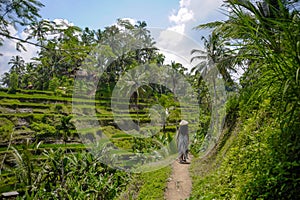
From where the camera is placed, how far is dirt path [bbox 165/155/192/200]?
4684 mm

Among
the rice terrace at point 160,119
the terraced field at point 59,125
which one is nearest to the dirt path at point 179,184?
the rice terrace at point 160,119

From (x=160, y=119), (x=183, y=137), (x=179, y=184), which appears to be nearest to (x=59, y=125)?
→ (x=160, y=119)

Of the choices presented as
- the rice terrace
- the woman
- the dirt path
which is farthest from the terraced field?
the dirt path

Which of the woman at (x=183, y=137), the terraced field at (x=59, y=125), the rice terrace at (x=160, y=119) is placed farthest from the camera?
the terraced field at (x=59, y=125)

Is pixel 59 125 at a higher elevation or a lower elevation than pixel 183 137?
lower

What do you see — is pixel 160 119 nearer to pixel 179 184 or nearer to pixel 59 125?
pixel 59 125

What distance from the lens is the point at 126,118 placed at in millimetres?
15117

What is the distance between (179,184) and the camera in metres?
5.22

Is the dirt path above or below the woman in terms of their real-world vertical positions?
below

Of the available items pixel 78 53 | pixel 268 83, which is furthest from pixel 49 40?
pixel 268 83

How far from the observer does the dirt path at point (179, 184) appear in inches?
184

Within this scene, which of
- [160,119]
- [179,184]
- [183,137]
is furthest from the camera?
[160,119]

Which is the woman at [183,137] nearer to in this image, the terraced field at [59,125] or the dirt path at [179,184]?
the dirt path at [179,184]

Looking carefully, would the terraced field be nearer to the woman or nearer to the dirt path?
the woman
